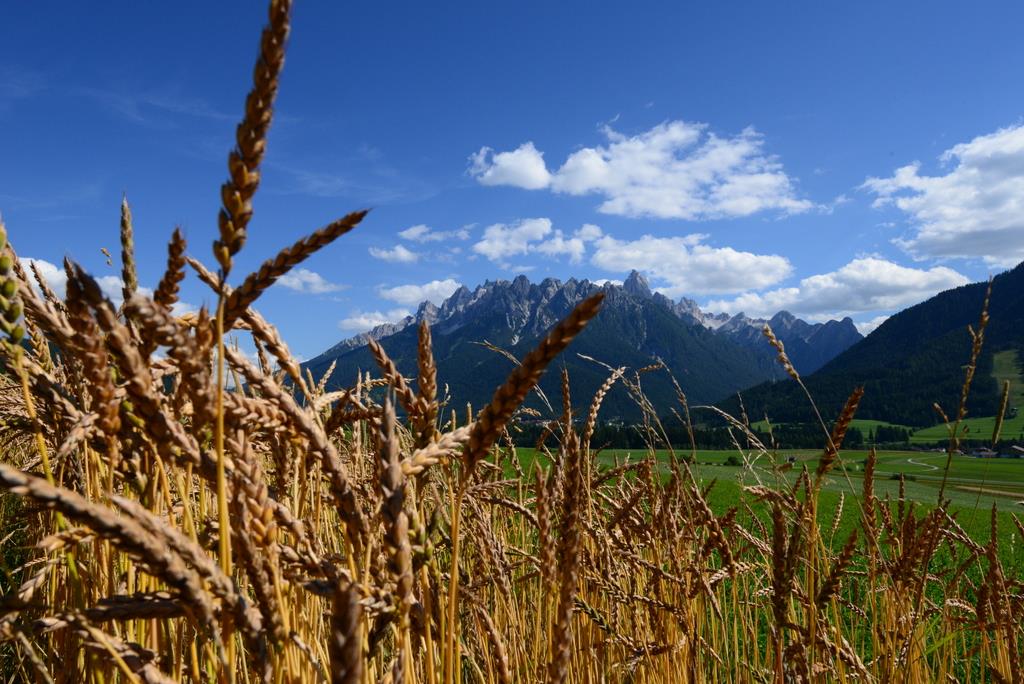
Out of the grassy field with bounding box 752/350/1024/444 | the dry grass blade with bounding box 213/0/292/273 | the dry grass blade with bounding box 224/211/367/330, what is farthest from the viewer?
the grassy field with bounding box 752/350/1024/444

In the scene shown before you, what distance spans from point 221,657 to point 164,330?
1.37ft

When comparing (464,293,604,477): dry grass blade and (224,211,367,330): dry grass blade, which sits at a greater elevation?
(224,211,367,330): dry grass blade

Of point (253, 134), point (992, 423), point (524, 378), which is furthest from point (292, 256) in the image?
point (992, 423)

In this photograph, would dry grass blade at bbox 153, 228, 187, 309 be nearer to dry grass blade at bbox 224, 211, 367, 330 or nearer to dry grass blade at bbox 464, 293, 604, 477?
dry grass blade at bbox 224, 211, 367, 330

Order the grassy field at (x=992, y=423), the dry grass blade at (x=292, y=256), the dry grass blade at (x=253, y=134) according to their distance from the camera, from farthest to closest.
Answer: the grassy field at (x=992, y=423) → the dry grass blade at (x=292, y=256) → the dry grass blade at (x=253, y=134)

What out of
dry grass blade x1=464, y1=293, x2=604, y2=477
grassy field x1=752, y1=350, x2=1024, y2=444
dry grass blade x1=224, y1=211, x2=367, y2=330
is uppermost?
dry grass blade x1=224, y1=211, x2=367, y2=330

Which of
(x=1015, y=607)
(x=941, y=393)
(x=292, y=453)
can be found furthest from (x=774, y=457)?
(x=941, y=393)

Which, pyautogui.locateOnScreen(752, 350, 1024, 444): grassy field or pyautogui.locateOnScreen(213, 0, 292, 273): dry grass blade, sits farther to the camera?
pyautogui.locateOnScreen(752, 350, 1024, 444): grassy field

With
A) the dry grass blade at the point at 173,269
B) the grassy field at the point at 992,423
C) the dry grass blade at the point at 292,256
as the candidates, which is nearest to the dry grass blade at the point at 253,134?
the dry grass blade at the point at 292,256

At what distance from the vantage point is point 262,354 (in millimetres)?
1990

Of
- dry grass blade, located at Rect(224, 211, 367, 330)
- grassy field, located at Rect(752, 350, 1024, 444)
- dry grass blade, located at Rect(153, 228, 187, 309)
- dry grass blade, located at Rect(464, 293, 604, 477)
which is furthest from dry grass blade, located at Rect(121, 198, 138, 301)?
grassy field, located at Rect(752, 350, 1024, 444)

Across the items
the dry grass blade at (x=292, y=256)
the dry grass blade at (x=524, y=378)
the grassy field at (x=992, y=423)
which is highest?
the dry grass blade at (x=292, y=256)

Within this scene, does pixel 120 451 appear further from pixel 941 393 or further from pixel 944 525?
pixel 941 393

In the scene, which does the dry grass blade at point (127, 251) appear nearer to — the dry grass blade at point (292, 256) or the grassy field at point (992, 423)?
the dry grass blade at point (292, 256)
